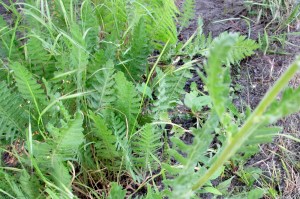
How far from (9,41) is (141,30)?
524mm

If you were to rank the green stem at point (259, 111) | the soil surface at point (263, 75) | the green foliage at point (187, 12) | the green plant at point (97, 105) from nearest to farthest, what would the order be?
the green stem at point (259, 111) → the green plant at point (97, 105) → the soil surface at point (263, 75) → the green foliage at point (187, 12)

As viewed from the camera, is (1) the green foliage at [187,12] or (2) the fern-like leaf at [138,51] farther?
(1) the green foliage at [187,12]

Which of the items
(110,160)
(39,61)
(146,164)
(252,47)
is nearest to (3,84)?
(39,61)

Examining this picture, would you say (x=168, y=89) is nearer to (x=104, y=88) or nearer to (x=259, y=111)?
(x=104, y=88)

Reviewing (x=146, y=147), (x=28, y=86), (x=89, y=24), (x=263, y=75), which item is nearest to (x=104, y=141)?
(x=146, y=147)

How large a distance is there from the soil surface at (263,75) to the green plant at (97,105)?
171mm

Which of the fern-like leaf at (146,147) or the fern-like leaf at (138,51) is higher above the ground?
the fern-like leaf at (138,51)

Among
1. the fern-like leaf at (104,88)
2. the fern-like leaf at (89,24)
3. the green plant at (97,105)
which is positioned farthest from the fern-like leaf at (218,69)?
the fern-like leaf at (89,24)

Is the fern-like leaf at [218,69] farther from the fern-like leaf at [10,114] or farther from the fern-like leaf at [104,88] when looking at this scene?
the fern-like leaf at [10,114]

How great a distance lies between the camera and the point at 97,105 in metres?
1.61

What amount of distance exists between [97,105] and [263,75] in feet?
2.73

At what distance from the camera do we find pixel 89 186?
1605 millimetres

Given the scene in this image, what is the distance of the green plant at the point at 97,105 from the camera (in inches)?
56.2

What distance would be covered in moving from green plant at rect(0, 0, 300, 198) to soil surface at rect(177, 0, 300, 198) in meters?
0.17
